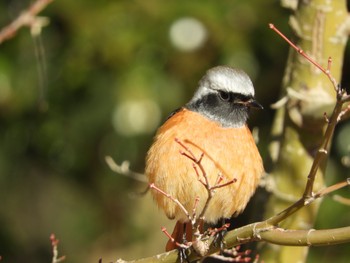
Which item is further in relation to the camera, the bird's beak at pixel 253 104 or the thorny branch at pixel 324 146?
the bird's beak at pixel 253 104

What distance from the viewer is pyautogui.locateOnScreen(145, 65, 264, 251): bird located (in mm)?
3684

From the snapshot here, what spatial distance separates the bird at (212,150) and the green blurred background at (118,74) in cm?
95

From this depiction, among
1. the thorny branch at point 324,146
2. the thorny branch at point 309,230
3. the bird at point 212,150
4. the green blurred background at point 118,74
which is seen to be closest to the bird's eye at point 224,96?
the bird at point 212,150

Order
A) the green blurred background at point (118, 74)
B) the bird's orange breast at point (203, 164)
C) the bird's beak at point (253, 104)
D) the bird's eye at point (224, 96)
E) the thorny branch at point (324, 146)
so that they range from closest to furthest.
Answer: the thorny branch at point (324, 146), the bird's orange breast at point (203, 164), the bird's beak at point (253, 104), the bird's eye at point (224, 96), the green blurred background at point (118, 74)

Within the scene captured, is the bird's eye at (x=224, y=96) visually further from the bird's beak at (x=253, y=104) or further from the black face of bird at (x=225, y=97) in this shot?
the bird's beak at (x=253, y=104)

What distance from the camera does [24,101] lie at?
5.20 meters

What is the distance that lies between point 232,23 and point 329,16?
4.94 ft

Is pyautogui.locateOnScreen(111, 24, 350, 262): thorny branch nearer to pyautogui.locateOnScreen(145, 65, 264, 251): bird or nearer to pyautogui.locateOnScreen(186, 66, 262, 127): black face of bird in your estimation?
pyautogui.locateOnScreen(145, 65, 264, 251): bird

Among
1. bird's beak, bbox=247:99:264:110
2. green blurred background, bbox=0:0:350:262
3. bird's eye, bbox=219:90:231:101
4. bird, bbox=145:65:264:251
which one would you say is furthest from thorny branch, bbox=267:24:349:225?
green blurred background, bbox=0:0:350:262

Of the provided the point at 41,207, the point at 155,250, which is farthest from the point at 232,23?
the point at 41,207

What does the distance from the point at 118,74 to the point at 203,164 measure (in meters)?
1.68

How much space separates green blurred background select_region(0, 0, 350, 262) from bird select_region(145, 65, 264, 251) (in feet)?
3.11

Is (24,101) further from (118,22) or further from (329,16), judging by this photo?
(329,16)

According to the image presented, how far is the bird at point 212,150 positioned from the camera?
3.68 metres
